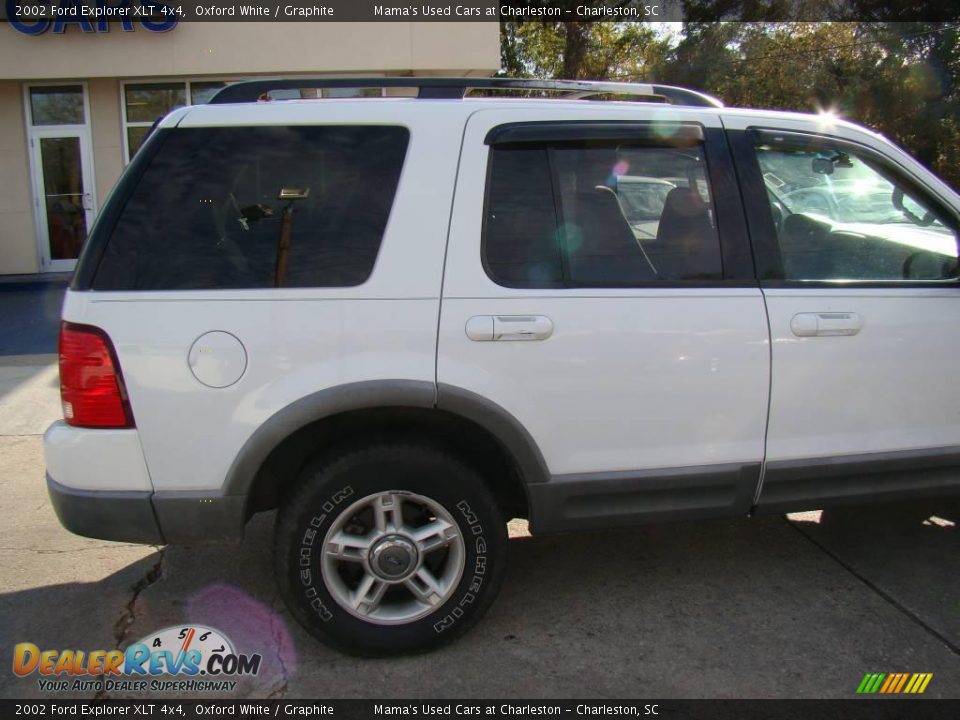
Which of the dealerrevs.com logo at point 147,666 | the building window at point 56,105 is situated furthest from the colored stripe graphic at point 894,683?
the building window at point 56,105

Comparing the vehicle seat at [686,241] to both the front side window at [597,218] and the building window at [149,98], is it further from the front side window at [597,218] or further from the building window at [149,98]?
the building window at [149,98]

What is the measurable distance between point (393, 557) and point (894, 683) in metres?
1.83

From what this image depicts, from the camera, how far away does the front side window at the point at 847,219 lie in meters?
3.10

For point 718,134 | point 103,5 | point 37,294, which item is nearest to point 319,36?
point 103,5

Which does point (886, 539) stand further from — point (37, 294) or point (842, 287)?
point (37, 294)

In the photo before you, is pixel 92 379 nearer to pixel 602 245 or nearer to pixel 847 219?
pixel 602 245

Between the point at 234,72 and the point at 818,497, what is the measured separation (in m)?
12.4

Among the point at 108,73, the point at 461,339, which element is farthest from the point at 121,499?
the point at 108,73

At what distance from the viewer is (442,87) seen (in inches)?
118

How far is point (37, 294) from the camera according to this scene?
1221cm

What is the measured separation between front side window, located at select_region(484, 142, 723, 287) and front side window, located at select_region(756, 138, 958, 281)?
327 millimetres

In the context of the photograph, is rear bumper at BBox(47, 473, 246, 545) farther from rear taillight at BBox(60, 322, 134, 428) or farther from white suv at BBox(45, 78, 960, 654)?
rear taillight at BBox(60, 322, 134, 428)
